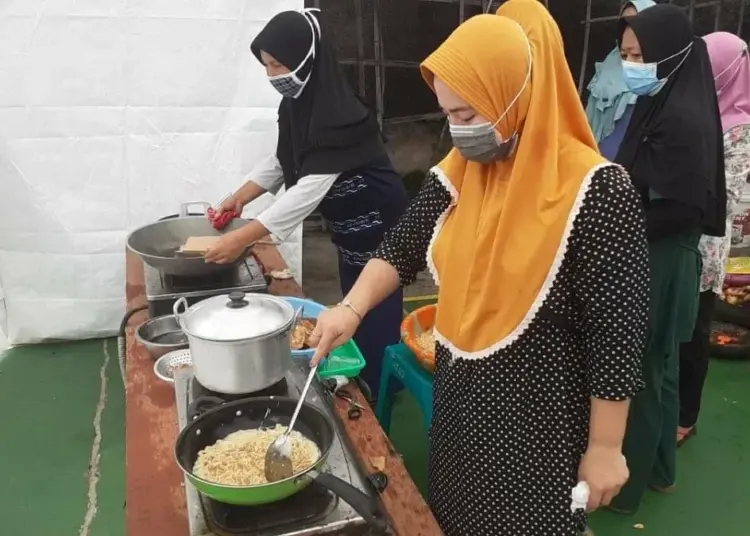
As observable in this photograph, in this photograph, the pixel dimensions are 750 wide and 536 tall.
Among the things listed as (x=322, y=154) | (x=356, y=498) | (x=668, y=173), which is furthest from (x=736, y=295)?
(x=356, y=498)

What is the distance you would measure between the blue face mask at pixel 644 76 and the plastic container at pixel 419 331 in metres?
0.94

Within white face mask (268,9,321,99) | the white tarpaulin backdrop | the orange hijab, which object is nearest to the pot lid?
the orange hijab

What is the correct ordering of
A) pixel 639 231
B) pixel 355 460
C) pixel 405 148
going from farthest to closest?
pixel 405 148 → pixel 355 460 → pixel 639 231

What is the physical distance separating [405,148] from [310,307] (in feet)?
8.16

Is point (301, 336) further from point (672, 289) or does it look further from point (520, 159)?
point (672, 289)

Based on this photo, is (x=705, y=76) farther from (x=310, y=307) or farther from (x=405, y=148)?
(x=405, y=148)

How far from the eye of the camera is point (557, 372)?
1146 mm

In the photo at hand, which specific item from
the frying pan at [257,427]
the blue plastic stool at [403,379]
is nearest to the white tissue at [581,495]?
the frying pan at [257,427]

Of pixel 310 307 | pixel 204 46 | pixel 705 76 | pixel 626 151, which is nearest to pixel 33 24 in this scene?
pixel 204 46

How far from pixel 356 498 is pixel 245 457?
247 mm

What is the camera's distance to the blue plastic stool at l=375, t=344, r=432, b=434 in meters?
1.99

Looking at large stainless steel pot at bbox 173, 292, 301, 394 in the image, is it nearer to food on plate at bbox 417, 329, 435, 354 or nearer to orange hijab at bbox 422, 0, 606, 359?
orange hijab at bbox 422, 0, 606, 359

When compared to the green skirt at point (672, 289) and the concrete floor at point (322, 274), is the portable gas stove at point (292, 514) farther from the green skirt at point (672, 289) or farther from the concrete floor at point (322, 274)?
the concrete floor at point (322, 274)

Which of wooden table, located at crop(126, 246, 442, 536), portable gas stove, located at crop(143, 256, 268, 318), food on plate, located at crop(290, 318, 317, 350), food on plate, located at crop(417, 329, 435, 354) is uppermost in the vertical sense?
portable gas stove, located at crop(143, 256, 268, 318)
